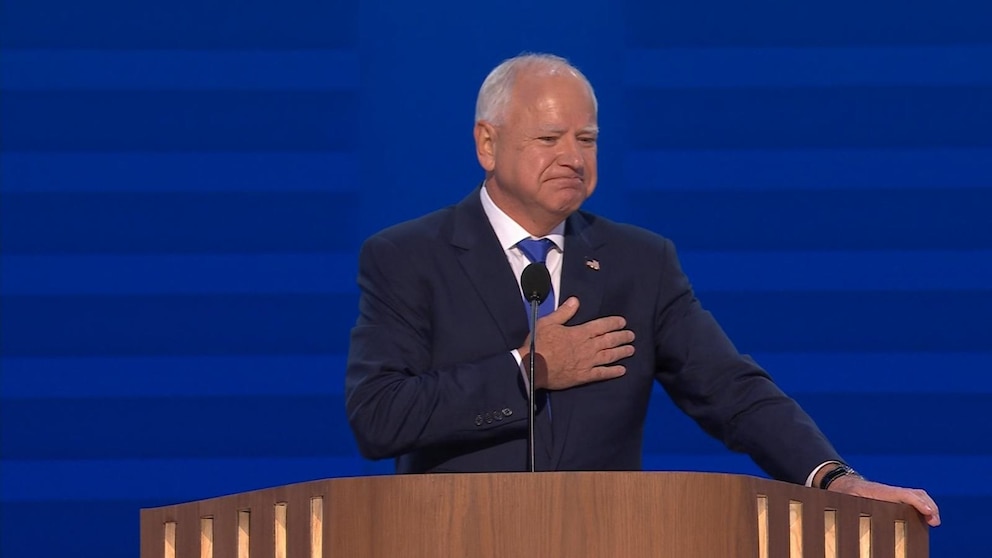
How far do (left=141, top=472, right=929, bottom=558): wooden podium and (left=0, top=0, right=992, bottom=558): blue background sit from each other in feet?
4.42

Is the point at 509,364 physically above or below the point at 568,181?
below

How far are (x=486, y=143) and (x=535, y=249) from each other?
0.72 ft

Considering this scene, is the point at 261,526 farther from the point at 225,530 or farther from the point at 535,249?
the point at 535,249

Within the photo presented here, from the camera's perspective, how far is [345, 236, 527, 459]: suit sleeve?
7.80 ft

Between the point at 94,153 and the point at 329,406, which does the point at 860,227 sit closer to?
the point at 329,406

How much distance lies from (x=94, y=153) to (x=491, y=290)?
1.14 m

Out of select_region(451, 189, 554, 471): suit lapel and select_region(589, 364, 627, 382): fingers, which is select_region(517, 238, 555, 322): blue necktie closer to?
select_region(451, 189, 554, 471): suit lapel

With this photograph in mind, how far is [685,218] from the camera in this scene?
3.28 metres

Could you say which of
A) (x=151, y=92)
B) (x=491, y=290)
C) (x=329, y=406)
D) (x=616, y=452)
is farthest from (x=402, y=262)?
(x=151, y=92)

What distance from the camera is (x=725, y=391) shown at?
103 inches

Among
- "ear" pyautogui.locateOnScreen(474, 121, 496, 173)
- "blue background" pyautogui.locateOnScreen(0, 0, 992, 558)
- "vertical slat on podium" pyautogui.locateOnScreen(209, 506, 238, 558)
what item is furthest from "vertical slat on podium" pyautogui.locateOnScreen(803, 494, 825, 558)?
"blue background" pyautogui.locateOnScreen(0, 0, 992, 558)

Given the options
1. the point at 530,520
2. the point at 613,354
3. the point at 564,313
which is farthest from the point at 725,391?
the point at 530,520

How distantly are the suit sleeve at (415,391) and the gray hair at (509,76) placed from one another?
0.39 meters

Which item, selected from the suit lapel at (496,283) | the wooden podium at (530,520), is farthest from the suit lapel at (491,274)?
the wooden podium at (530,520)
